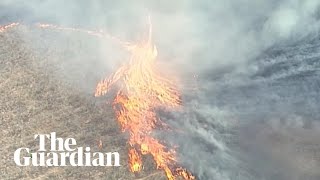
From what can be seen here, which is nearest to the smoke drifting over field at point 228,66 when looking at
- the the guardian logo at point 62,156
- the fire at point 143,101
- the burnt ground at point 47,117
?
the fire at point 143,101

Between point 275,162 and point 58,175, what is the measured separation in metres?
2.99

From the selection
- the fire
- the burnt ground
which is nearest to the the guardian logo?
the burnt ground

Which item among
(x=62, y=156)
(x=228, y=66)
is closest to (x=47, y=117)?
(x=62, y=156)

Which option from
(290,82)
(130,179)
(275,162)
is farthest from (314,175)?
(130,179)

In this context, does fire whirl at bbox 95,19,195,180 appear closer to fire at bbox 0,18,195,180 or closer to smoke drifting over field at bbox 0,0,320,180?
fire at bbox 0,18,195,180

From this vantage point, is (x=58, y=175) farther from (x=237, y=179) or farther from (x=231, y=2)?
(x=231, y=2)

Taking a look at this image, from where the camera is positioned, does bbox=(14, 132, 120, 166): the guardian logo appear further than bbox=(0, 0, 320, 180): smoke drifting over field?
Yes

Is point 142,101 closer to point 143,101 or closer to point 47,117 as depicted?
point 143,101

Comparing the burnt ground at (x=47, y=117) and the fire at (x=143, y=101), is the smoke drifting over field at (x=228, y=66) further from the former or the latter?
the burnt ground at (x=47, y=117)

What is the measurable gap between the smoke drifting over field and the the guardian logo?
946 millimetres

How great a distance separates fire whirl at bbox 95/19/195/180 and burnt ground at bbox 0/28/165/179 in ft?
A: 0.46

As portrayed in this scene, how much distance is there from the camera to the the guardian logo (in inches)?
278

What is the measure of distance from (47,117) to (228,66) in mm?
3023

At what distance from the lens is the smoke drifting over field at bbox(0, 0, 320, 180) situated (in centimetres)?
690
